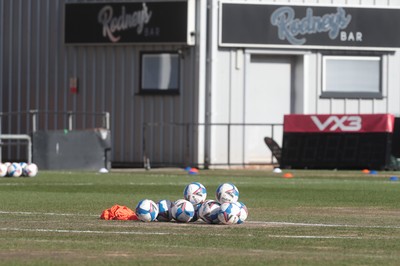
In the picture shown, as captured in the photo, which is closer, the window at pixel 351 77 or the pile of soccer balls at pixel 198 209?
the pile of soccer balls at pixel 198 209

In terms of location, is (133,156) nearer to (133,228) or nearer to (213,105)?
(213,105)

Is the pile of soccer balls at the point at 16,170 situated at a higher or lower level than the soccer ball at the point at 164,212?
lower

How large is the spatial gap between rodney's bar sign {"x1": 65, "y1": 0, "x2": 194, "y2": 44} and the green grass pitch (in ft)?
46.1

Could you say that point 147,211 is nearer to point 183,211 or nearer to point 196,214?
point 183,211

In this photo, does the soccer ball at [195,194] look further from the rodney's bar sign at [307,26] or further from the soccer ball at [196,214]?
the rodney's bar sign at [307,26]

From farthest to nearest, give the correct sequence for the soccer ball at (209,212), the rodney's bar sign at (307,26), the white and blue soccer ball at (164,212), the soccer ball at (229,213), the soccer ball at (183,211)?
the rodney's bar sign at (307,26)
the white and blue soccer ball at (164,212)
the soccer ball at (183,211)
the soccer ball at (209,212)
the soccer ball at (229,213)

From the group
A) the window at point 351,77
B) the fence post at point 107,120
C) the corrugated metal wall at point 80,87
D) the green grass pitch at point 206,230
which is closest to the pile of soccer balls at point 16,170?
the green grass pitch at point 206,230

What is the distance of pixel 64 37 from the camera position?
42.5 meters

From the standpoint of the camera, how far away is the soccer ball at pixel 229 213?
15594mm

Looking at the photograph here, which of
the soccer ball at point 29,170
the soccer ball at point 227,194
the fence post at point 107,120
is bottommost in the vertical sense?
the soccer ball at point 29,170

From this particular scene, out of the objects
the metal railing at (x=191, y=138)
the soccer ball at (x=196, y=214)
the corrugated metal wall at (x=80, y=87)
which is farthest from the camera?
the corrugated metal wall at (x=80, y=87)

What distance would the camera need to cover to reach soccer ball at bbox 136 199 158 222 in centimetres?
1613

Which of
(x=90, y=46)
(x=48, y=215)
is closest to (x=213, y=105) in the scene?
(x=90, y=46)

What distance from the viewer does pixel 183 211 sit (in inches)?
627
